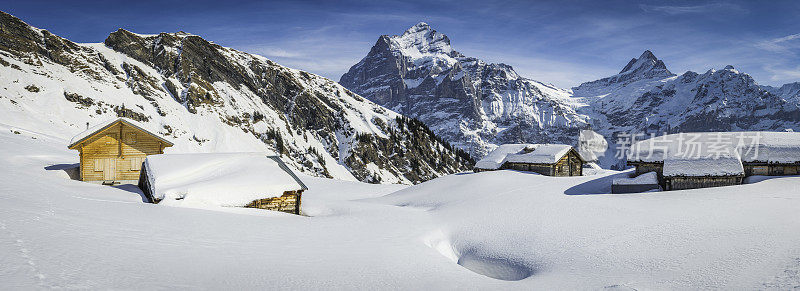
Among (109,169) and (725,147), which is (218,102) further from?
(725,147)

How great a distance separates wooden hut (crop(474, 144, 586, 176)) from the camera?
3722 centimetres

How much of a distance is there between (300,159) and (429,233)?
85.3 meters

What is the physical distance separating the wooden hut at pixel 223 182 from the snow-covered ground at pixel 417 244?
1.02 metres

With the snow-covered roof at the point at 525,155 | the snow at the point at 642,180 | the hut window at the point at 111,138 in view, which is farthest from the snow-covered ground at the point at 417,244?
the snow-covered roof at the point at 525,155

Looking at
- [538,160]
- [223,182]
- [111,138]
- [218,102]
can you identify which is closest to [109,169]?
[111,138]

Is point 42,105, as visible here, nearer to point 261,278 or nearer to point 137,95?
point 137,95

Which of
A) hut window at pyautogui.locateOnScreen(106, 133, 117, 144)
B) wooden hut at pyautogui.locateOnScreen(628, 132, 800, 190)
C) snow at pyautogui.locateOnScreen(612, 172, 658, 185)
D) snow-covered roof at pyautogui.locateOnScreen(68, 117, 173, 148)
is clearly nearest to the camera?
wooden hut at pyautogui.locateOnScreen(628, 132, 800, 190)

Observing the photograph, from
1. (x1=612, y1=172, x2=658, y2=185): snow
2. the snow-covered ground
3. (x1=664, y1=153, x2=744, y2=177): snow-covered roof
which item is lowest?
the snow-covered ground

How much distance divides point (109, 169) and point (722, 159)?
35.7m

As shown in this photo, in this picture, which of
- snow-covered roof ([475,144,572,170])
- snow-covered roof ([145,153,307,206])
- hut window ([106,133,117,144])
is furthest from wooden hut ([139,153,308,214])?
snow-covered roof ([475,144,572,170])

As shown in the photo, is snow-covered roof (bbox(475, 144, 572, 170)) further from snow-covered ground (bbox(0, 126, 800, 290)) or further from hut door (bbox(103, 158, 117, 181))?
hut door (bbox(103, 158, 117, 181))

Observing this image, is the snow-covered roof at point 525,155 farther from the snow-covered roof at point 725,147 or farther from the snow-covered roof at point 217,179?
the snow-covered roof at point 217,179

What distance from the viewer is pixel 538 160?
37500 millimetres

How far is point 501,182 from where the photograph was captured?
27.2 m
